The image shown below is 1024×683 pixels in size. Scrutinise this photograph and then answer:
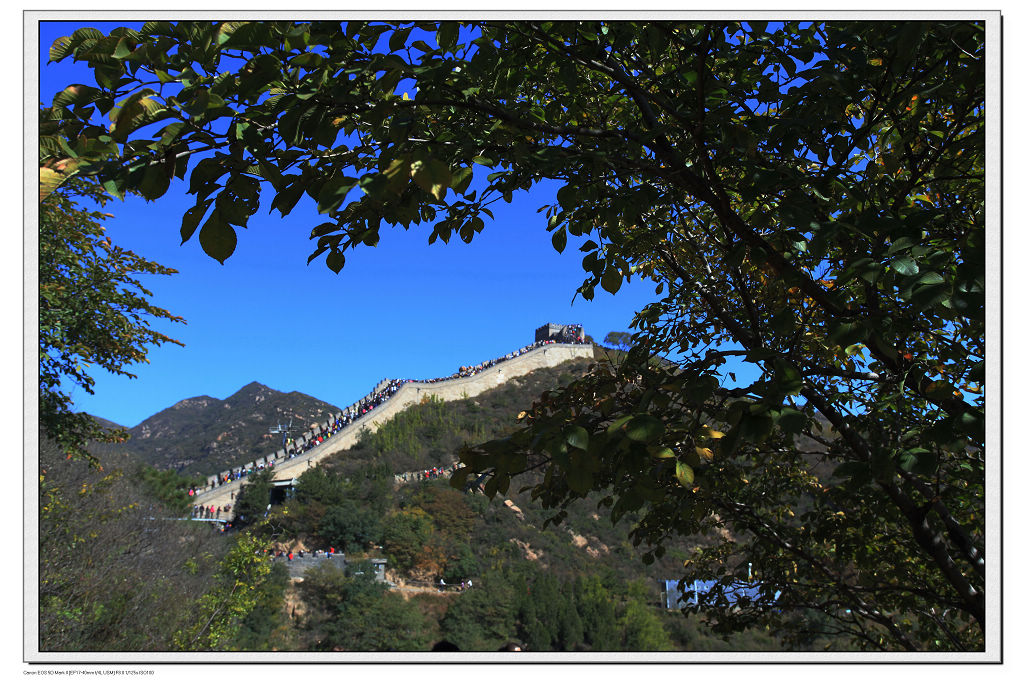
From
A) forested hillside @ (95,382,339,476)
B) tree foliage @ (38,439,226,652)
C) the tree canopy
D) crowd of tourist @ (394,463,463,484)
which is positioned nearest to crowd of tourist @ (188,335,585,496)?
crowd of tourist @ (394,463,463,484)

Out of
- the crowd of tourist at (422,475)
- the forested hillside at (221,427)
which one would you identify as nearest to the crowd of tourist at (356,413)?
the crowd of tourist at (422,475)

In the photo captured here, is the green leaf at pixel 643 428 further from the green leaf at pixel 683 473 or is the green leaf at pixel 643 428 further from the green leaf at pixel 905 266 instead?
the green leaf at pixel 905 266

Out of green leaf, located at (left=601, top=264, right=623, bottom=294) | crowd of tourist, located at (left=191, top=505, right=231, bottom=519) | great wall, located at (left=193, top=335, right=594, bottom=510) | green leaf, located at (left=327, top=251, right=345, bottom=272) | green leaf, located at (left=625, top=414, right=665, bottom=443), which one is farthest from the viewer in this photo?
great wall, located at (left=193, top=335, right=594, bottom=510)

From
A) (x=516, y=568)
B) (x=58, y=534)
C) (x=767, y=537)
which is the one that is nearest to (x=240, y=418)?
(x=516, y=568)

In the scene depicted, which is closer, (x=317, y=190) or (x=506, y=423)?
(x=317, y=190)

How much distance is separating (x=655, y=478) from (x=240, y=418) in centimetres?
3606

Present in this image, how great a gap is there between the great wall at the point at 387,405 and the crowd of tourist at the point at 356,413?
12 cm

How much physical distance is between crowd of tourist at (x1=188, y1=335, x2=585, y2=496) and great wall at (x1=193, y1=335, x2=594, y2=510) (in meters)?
0.12

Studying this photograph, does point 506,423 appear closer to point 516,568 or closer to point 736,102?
point 516,568

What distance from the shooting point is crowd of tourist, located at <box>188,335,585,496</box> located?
82.8ft

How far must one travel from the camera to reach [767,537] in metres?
2.88

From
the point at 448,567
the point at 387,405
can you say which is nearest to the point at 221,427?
the point at 387,405

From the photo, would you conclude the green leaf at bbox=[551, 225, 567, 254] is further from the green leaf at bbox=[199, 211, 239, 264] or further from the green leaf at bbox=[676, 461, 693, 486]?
the green leaf at bbox=[199, 211, 239, 264]

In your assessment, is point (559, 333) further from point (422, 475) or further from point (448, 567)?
point (448, 567)
